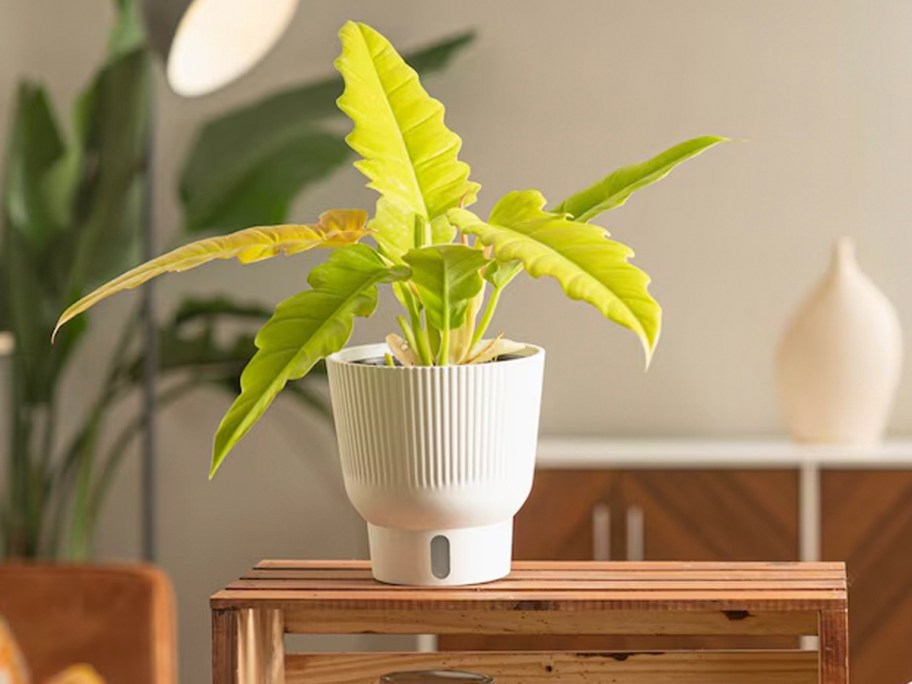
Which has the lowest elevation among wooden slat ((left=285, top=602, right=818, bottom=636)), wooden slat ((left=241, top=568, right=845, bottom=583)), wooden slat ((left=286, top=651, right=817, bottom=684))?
wooden slat ((left=286, top=651, right=817, bottom=684))

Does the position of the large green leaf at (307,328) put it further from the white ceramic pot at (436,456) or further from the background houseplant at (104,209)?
the background houseplant at (104,209)

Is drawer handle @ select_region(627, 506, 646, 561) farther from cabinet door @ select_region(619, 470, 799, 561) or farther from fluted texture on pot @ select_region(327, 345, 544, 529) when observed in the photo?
fluted texture on pot @ select_region(327, 345, 544, 529)

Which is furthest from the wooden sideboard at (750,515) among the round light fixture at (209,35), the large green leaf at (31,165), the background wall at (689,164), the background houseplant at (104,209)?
the large green leaf at (31,165)

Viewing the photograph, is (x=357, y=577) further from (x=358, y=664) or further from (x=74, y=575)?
(x=74, y=575)

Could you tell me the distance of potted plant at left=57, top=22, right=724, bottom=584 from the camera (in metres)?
0.99

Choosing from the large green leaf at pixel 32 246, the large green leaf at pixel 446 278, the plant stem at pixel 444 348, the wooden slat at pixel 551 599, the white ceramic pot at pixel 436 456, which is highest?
the large green leaf at pixel 32 246

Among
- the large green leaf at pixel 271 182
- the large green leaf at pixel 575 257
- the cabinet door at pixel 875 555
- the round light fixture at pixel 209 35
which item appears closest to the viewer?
the large green leaf at pixel 575 257

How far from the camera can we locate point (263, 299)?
330 cm

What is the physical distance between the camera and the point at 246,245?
1.01 metres

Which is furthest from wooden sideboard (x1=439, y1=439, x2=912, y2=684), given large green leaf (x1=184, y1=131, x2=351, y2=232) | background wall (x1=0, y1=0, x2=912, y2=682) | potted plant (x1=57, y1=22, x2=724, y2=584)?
potted plant (x1=57, y1=22, x2=724, y2=584)

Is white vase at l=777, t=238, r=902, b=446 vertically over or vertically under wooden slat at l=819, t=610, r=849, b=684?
over

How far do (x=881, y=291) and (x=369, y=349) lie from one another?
229 cm

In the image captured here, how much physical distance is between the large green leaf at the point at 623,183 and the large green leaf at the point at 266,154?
6.39ft

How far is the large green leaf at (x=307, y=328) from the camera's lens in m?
0.98
